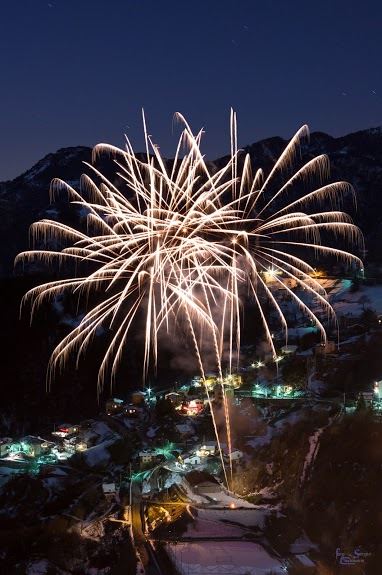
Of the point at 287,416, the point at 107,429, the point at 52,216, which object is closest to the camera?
the point at 287,416

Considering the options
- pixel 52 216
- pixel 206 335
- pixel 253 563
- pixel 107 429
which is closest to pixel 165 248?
pixel 253 563

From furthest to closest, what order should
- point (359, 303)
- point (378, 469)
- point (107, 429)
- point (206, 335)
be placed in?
point (206, 335), point (359, 303), point (107, 429), point (378, 469)

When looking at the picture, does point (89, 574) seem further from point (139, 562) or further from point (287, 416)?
point (287, 416)

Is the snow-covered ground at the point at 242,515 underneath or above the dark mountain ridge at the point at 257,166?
underneath

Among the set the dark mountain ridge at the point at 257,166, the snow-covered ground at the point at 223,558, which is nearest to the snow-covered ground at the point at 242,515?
the snow-covered ground at the point at 223,558
